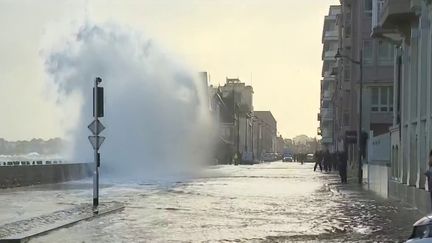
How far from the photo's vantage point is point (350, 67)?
66.6 m

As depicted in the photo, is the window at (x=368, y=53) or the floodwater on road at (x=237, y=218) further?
the window at (x=368, y=53)

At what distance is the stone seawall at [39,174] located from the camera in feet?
99.9

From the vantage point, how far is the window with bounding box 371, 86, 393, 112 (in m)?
53.1

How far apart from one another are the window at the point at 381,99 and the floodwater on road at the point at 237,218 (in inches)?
1035

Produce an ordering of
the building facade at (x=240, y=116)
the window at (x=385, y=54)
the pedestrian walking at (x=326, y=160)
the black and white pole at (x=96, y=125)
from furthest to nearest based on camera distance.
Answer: the building facade at (x=240, y=116)
the pedestrian walking at (x=326, y=160)
the window at (x=385, y=54)
the black and white pole at (x=96, y=125)

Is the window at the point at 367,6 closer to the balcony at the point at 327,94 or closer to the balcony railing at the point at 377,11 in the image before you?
the balcony railing at the point at 377,11

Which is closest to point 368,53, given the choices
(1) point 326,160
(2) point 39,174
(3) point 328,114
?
(1) point 326,160

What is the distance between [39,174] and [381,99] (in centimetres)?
2863

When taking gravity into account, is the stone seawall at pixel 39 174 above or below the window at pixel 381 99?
below

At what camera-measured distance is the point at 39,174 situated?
113 ft

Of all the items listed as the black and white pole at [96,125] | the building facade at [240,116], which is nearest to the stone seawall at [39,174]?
the black and white pole at [96,125]

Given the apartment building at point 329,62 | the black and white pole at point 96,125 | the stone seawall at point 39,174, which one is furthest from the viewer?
→ the apartment building at point 329,62

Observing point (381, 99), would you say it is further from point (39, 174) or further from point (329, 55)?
point (329, 55)

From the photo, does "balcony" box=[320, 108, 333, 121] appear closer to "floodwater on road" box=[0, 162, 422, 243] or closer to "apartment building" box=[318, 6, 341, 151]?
"apartment building" box=[318, 6, 341, 151]
